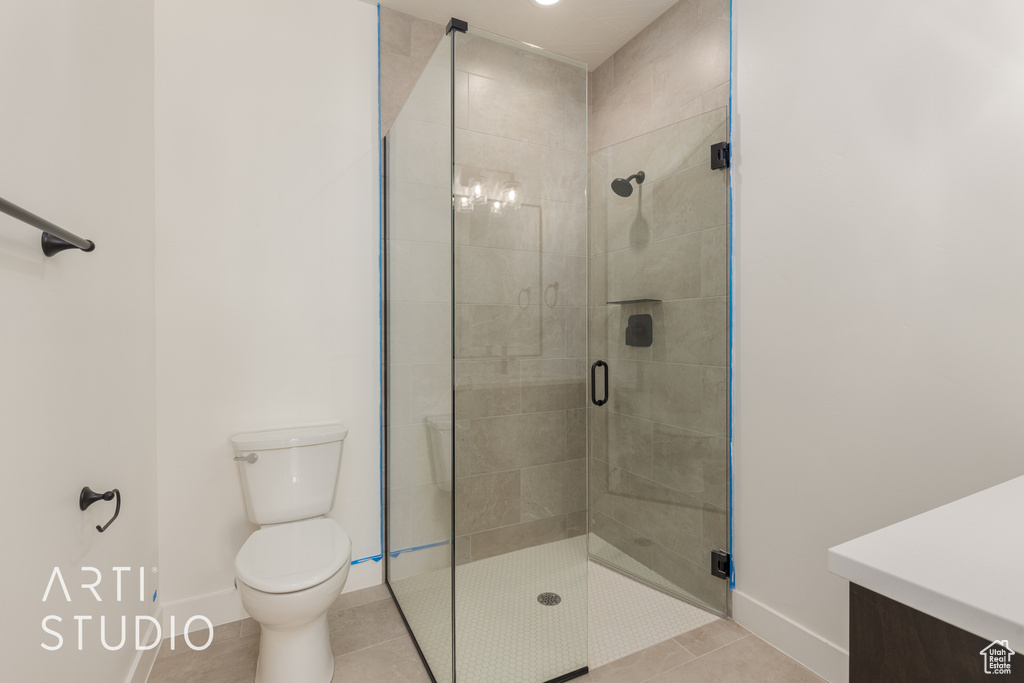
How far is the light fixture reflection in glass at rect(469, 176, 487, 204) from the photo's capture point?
4.61 ft

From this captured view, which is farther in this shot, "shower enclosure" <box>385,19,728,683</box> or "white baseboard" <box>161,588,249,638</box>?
"white baseboard" <box>161,588,249,638</box>

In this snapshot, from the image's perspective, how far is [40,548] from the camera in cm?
102

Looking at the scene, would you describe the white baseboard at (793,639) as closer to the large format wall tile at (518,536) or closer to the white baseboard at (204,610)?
the large format wall tile at (518,536)

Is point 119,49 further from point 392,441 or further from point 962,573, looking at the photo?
point 962,573

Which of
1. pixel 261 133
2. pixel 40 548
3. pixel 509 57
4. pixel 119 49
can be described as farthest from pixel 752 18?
pixel 40 548

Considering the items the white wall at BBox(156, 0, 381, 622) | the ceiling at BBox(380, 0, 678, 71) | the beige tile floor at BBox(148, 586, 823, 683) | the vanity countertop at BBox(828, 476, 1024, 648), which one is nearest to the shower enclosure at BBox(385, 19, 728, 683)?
the beige tile floor at BBox(148, 586, 823, 683)

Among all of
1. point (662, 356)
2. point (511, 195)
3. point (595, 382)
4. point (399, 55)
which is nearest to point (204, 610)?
point (595, 382)

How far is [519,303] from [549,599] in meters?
0.97

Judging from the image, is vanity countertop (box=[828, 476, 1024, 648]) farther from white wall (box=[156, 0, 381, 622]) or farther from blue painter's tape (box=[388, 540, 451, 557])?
white wall (box=[156, 0, 381, 622])

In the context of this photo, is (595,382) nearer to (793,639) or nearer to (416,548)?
(416,548)

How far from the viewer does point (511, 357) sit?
1.50m

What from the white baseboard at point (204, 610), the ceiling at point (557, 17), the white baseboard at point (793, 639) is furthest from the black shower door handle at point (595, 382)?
the ceiling at point (557, 17)

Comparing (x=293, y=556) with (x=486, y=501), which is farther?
(x=293, y=556)

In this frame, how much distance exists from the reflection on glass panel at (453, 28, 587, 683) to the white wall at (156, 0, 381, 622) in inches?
36.8
